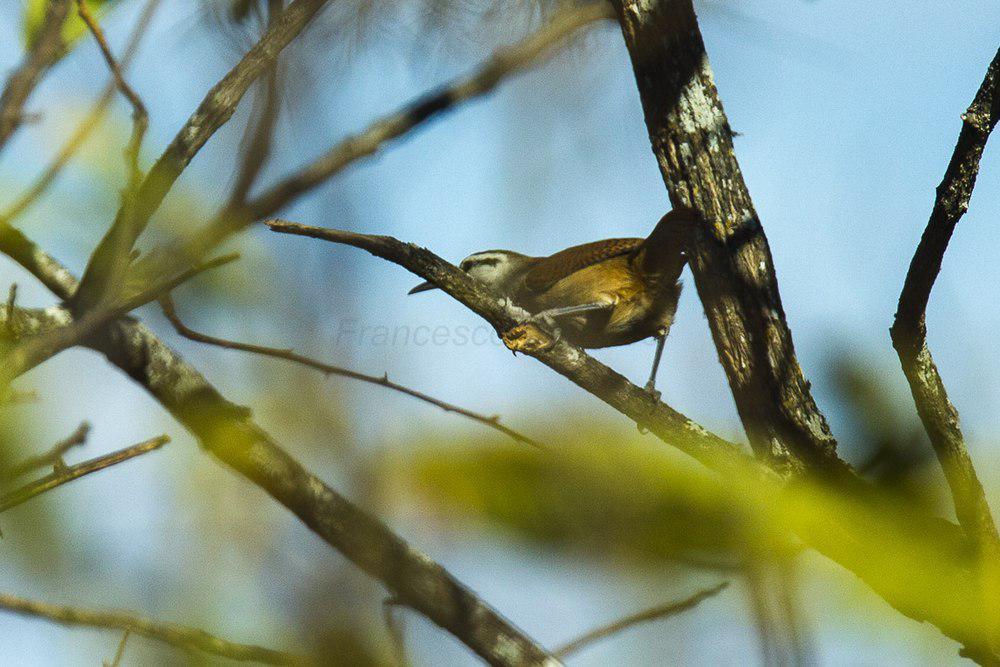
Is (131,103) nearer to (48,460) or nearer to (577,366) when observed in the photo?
(48,460)

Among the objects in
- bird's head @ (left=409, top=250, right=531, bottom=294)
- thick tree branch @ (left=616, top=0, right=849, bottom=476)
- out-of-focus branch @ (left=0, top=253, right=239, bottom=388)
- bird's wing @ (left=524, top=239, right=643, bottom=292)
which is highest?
bird's head @ (left=409, top=250, right=531, bottom=294)

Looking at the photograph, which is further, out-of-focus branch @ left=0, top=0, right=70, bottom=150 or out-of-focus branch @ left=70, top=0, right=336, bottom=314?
out-of-focus branch @ left=70, top=0, right=336, bottom=314

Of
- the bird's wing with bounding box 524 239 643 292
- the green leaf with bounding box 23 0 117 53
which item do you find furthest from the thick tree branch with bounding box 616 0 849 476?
the green leaf with bounding box 23 0 117 53

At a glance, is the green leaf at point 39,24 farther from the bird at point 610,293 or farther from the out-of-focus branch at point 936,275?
the bird at point 610,293

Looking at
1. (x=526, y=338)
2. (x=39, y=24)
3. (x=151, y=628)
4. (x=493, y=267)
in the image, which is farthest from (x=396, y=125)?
(x=493, y=267)

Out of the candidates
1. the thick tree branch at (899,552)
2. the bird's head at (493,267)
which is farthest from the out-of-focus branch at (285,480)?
the bird's head at (493,267)

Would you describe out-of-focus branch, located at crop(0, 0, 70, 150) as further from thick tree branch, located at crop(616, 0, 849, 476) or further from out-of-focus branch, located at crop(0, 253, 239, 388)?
thick tree branch, located at crop(616, 0, 849, 476)
